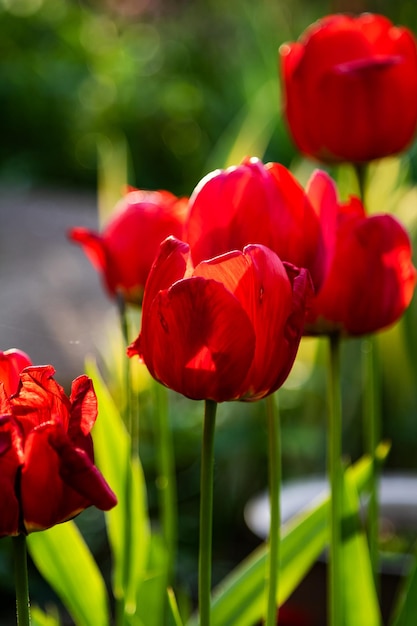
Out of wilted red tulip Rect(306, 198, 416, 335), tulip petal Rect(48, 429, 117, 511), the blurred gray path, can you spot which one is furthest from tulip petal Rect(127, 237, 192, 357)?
the blurred gray path

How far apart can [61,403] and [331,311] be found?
325 millimetres

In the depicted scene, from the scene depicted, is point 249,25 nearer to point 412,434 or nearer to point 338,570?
point 412,434

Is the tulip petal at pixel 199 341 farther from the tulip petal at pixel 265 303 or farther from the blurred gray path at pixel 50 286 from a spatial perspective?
the blurred gray path at pixel 50 286

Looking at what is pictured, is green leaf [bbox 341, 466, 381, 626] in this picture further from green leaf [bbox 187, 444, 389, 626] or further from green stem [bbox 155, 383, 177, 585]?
green stem [bbox 155, 383, 177, 585]

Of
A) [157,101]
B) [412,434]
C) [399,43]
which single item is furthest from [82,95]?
[399,43]

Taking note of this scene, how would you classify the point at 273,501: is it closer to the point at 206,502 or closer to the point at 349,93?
the point at 206,502

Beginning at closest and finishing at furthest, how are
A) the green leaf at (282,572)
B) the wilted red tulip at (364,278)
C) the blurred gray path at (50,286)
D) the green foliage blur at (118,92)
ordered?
the wilted red tulip at (364,278) → the green leaf at (282,572) → the blurred gray path at (50,286) → the green foliage blur at (118,92)

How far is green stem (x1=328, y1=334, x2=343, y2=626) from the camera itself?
0.88 m

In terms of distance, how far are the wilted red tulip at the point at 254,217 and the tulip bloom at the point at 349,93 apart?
0.33 metres

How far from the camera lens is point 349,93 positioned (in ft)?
3.57

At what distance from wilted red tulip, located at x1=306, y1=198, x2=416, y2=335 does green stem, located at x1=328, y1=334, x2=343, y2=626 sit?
0.02 m

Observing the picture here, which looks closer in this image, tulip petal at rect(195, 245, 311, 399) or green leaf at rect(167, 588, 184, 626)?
tulip petal at rect(195, 245, 311, 399)

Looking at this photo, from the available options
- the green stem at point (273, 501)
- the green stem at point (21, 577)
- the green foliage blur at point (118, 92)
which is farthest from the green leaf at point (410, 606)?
the green foliage blur at point (118, 92)

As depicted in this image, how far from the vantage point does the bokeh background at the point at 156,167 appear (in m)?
2.43
